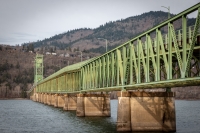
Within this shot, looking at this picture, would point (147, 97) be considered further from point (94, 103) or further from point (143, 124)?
point (94, 103)

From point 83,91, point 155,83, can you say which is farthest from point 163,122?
point 83,91

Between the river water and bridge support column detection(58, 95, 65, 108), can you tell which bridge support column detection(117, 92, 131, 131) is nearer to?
the river water

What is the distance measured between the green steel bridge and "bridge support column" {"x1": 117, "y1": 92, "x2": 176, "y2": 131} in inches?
72.0

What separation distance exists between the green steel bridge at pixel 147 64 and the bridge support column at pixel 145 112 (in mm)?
Answer: 1828

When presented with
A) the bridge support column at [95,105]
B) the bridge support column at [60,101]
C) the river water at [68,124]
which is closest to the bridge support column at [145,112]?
the river water at [68,124]

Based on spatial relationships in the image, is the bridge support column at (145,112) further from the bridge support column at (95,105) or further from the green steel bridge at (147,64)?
the bridge support column at (95,105)

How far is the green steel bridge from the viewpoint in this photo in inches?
1097

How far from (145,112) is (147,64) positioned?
8.37 metres

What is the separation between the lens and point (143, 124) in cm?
4172

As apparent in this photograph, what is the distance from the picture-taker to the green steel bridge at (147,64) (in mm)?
27859

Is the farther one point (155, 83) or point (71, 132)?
point (71, 132)

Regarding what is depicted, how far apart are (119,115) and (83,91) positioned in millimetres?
32891

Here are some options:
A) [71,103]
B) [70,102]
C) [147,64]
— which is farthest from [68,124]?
[70,102]

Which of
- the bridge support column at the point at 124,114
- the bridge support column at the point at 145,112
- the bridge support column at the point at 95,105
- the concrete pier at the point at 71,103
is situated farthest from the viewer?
the concrete pier at the point at 71,103
